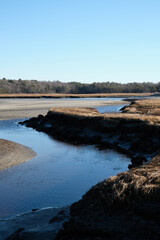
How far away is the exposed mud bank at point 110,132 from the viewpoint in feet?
72.4

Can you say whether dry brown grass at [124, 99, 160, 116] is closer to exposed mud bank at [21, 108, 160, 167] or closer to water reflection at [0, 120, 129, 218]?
exposed mud bank at [21, 108, 160, 167]

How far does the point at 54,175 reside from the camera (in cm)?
1560

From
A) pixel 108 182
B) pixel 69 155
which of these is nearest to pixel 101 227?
pixel 108 182

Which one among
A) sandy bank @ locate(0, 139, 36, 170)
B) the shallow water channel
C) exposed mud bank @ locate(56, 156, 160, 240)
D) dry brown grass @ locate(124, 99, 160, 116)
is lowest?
the shallow water channel

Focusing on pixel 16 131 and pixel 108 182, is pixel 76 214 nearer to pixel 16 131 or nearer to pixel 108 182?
pixel 108 182

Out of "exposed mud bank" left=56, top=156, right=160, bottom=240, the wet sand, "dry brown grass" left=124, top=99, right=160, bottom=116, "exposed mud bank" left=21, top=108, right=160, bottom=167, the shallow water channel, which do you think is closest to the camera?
"exposed mud bank" left=56, top=156, right=160, bottom=240

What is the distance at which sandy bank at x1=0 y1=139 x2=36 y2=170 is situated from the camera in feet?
59.3

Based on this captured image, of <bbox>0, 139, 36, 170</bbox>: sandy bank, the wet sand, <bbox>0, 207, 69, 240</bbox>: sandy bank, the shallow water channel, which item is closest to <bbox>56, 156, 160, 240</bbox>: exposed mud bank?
<bbox>0, 207, 69, 240</bbox>: sandy bank

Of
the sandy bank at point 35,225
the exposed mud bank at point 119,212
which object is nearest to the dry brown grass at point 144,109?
the sandy bank at point 35,225

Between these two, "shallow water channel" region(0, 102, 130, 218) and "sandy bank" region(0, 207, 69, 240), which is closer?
"sandy bank" region(0, 207, 69, 240)

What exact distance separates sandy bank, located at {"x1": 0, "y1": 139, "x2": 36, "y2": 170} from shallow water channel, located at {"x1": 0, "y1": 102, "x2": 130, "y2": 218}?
23.9 inches

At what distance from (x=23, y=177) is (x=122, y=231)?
9.43 meters

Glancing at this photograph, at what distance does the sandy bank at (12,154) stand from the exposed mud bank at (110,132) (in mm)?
6248

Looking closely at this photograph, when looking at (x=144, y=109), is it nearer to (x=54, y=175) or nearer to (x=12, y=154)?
(x=12, y=154)
